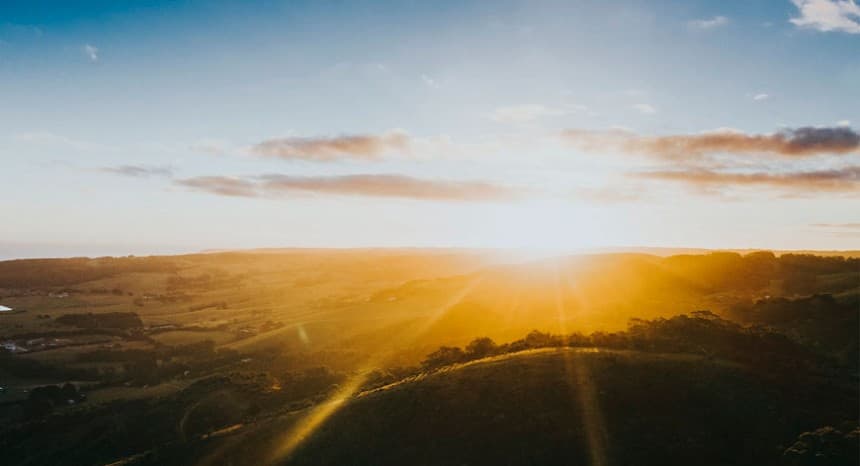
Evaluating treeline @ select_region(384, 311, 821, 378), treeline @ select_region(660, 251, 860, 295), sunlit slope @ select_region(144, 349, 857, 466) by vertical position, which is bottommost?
sunlit slope @ select_region(144, 349, 857, 466)

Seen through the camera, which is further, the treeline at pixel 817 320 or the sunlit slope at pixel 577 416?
the treeline at pixel 817 320

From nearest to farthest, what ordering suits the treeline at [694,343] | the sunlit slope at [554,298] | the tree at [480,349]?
the treeline at [694,343]
the tree at [480,349]
the sunlit slope at [554,298]

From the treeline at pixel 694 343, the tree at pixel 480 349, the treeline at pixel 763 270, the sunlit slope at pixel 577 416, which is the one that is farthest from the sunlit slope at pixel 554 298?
the sunlit slope at pixel 577 416

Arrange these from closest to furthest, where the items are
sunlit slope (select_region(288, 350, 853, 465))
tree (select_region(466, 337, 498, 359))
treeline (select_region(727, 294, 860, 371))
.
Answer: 1. sunlit slope (select_region(288, 350, 853, 465))
2. tree (select_region(466, 337, 498, 359))
3. treeline (select_region(727, 294, 860, 371))

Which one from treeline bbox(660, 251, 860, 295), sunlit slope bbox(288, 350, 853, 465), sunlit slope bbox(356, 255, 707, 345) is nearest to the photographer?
sunlit slope bbox(288, 350, 853, 465)

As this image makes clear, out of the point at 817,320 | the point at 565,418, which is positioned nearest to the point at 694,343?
the point at 565,418

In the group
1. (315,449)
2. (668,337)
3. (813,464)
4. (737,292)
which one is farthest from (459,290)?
(813,464)

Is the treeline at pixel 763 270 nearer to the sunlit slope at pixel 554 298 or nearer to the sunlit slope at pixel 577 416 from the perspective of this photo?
the sunlit slope at pixel 554 298

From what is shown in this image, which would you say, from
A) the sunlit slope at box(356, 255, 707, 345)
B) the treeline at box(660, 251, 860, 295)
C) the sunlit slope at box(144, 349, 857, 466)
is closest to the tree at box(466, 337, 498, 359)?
the sunlit slope at box(144, 349, 857, 466)

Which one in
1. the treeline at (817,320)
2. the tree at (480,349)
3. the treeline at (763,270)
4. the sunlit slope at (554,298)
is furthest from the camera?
the treeline at (763,270)

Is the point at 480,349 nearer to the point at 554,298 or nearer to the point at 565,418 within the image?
the point at 565,418

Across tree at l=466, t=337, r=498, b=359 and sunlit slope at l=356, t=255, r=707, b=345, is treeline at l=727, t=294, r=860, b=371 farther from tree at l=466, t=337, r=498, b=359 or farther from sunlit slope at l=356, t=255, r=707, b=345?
tree at l=466, t=337, r=498, b=359
